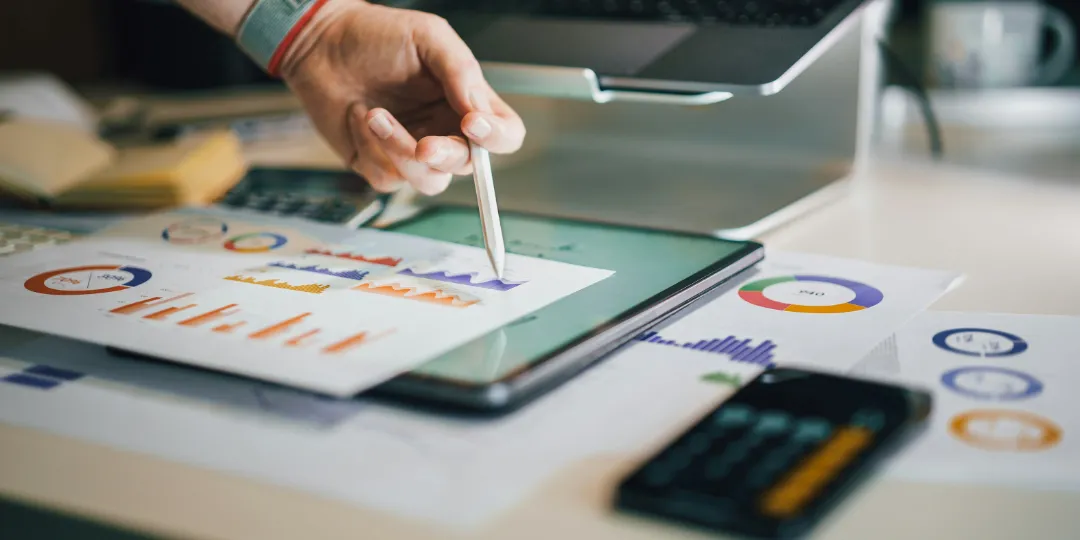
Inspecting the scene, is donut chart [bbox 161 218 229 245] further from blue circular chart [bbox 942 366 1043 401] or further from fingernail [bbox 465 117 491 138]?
blue circular chart [bbox 942 366 1043 401]

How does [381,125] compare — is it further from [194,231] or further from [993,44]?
[993,44]

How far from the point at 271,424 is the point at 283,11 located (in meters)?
0.41

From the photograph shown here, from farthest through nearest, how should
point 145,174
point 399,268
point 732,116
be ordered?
1. point 732,116
2. point 145,174
3. point 399,268

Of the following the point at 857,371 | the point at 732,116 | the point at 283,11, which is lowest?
the point at 857,371

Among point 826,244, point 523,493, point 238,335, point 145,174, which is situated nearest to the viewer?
point 523,493

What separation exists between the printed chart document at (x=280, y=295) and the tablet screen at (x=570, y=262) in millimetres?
11

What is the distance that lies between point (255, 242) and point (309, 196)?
0.15 meters

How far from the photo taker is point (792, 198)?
0.77 m

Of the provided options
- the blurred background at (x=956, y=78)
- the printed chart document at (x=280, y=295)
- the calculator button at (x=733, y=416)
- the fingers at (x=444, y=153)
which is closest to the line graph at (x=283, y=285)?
the printed chart document at (x=280, y=295)

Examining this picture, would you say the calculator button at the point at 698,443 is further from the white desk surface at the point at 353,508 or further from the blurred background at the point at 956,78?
the blurred background at the point at 956,78

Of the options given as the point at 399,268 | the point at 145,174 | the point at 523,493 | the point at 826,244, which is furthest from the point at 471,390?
the point at 145,174

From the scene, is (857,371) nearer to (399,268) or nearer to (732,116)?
(399,268)

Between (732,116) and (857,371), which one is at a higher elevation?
(732,116)

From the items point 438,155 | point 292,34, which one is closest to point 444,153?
point 438,155
